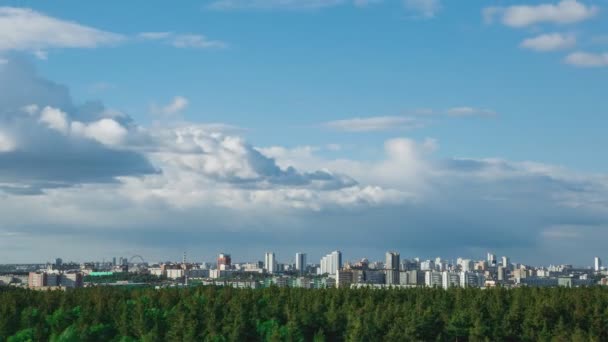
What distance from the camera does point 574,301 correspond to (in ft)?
296

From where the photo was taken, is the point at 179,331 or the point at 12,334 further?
the point at 12,334

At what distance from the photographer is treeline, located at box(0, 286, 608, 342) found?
254 ft

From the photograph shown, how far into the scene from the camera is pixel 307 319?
271 feet

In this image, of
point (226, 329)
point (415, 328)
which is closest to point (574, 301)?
point (415, 328)

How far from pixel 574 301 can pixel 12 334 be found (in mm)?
55869

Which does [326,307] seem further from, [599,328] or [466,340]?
[599,328]

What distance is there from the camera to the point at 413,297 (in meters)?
103

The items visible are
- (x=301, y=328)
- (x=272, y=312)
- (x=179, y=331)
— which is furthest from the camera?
(x=272, y=312)

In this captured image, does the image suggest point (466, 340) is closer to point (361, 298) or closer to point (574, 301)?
point (574, 301)

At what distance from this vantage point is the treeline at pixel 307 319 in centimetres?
7744

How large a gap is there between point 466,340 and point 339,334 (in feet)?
40.4

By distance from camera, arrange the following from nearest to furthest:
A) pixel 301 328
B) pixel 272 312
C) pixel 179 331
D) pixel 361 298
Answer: pixel 179 331 → pixel 301 328 → pixel 272 312 → pixel 361 298

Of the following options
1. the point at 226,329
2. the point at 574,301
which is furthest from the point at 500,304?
the point at 226,329

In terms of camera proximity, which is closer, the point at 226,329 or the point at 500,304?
the point at 226,329
